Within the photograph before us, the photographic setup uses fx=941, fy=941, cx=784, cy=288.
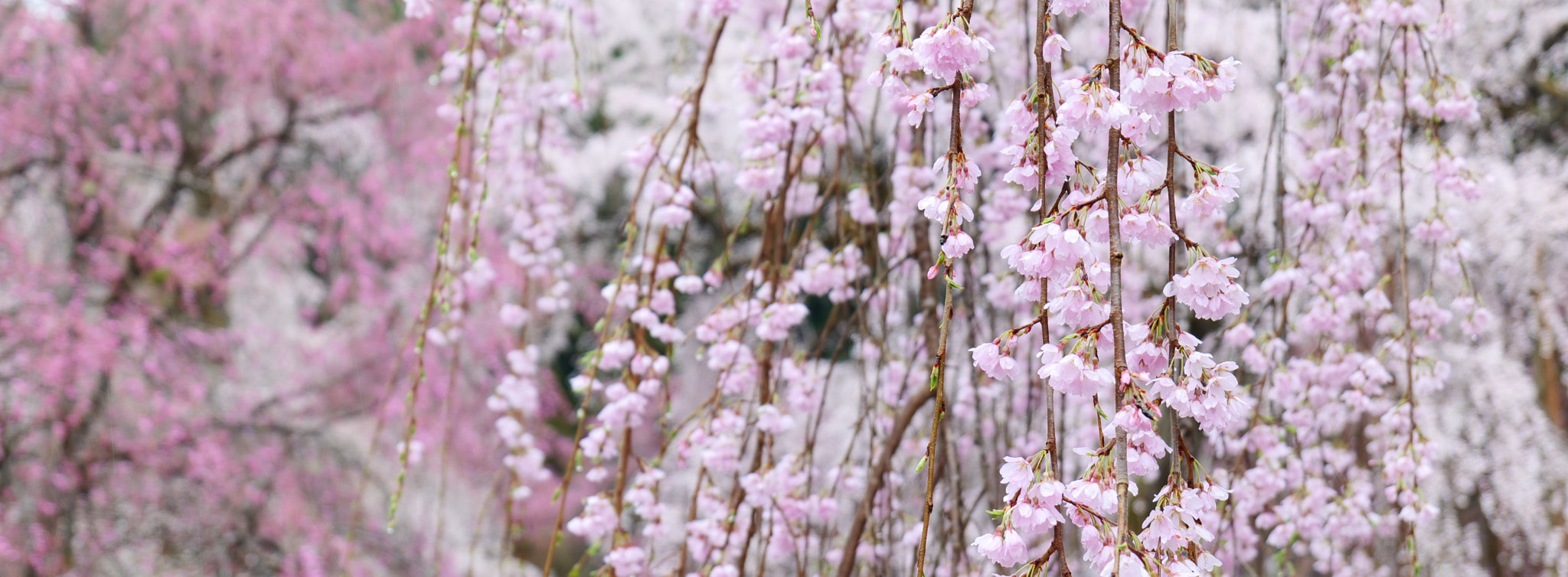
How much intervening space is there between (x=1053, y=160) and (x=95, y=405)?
326 centimetres

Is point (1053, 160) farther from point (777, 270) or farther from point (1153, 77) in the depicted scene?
point (777, 270)

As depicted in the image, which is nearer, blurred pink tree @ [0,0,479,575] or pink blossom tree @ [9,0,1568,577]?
pink blossom tree @ [9,0,1568,577]

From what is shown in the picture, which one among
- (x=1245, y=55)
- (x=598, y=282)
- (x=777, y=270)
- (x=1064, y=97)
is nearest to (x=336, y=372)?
(x=598, y=282)

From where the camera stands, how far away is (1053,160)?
0.57 m

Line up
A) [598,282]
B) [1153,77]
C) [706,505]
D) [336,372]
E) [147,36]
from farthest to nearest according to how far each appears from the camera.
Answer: [598,282], [336,372], [147,36], [706,505], [1153,77]

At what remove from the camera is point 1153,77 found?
53 centimetres

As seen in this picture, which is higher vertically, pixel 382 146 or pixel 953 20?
pixel 382 146

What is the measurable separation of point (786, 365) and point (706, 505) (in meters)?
0.23

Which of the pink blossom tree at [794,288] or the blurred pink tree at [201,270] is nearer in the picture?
the pink blossom tree at [794,288]

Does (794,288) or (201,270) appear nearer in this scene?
(794,288)

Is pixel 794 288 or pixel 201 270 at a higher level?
pixel 201 270

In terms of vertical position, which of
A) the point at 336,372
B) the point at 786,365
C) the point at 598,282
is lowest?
the point at 786,365

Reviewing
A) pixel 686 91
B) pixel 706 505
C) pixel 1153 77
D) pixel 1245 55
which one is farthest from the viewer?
pixel 1245 55

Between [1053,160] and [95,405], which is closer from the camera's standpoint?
[1053,160]
